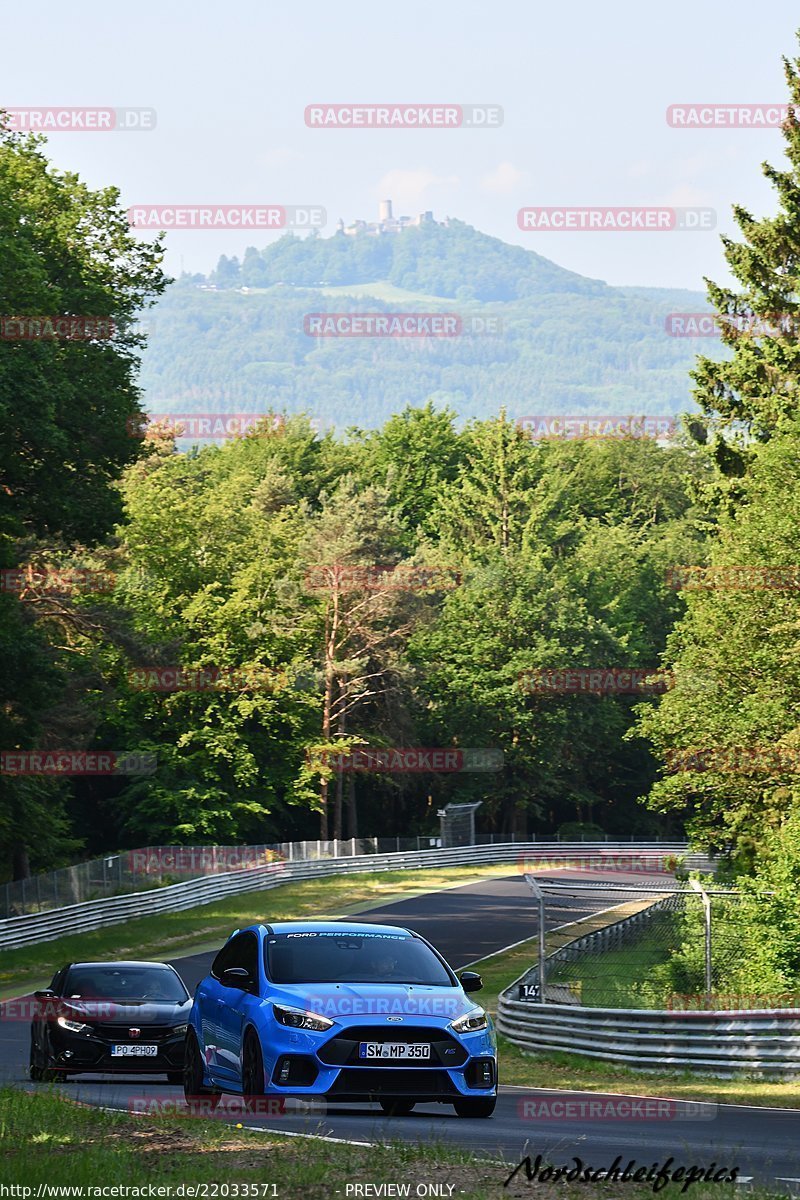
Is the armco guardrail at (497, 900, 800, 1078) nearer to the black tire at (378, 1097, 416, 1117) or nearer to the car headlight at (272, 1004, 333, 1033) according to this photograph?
the black tire at (378, 1097, 416, 1117)

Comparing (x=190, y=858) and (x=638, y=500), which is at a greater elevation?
(x=638, y=500)

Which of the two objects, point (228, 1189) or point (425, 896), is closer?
point (228, 1189)

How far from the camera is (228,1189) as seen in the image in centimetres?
959

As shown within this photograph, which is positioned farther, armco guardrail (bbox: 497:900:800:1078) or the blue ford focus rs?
armco guardrail (bbox: 497:900:800:1078)

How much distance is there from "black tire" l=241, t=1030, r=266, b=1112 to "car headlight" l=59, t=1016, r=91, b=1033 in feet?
20.0

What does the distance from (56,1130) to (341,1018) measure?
2.21 metres

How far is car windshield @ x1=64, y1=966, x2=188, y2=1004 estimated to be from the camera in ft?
64.4

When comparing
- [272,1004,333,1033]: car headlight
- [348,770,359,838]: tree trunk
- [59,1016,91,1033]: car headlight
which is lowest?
[348,770,359,838]: tree trunk

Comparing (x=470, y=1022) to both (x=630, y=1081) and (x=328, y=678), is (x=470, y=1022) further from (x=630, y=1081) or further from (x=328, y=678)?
(x=328, y=678)

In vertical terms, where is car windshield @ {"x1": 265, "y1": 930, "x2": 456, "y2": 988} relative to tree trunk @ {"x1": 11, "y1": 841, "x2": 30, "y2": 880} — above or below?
above

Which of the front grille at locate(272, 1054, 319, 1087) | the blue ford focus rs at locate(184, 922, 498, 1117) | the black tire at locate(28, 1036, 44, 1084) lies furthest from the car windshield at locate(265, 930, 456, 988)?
the black tire at locate(28, 1036, 44, 1084)

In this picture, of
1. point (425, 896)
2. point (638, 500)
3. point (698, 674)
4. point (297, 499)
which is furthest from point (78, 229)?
point (638, 500)

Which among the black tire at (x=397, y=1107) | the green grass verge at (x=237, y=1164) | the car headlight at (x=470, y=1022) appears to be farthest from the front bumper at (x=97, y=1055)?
the car headlight at (x=470, y=1022)

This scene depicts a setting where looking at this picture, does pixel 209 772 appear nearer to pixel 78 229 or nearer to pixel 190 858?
pixel 190 858
